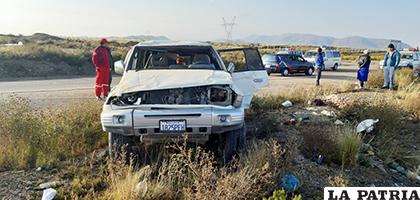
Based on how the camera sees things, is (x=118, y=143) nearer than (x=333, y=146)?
Yes

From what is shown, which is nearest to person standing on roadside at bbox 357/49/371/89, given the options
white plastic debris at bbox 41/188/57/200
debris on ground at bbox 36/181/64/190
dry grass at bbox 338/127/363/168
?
dry grass at bbox 338/127/363/168

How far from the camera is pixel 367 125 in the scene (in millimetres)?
7238

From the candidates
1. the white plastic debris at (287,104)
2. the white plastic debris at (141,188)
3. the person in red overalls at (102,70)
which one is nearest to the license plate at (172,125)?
the white plastic debris at (141,188)

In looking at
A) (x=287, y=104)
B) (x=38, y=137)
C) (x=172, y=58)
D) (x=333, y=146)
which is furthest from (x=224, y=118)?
(x=287, y=104)

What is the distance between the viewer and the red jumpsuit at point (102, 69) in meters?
10.6

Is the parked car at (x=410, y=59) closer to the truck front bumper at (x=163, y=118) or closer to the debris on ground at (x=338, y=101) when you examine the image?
the debris on ground at (x=338, y=101)

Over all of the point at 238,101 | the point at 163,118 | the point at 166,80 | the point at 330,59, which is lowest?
the point at 330,59

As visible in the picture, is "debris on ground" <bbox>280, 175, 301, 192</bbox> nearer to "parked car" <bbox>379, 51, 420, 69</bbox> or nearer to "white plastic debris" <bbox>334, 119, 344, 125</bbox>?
"white plastic debris" <bbox>334, 119, 344, 125</bbox>

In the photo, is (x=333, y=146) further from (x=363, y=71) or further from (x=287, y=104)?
(x=363, y=71)

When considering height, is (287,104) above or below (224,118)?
below

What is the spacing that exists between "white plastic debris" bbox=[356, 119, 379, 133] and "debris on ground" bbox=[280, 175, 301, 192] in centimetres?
311

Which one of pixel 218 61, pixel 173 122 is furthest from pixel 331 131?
pixel 173 122

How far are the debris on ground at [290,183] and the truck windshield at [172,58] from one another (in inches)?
94.3

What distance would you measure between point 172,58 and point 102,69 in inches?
177
